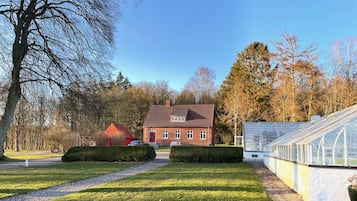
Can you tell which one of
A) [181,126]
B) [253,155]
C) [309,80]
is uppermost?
[309,80]

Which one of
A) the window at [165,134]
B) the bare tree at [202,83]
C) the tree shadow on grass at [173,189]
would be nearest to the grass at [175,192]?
the tree shadow on grass at [173,189]

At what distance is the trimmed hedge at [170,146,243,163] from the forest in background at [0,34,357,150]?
5.60m

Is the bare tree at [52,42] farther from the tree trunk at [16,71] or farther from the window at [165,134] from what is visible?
the window at [165,134]

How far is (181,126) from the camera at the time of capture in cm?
4644

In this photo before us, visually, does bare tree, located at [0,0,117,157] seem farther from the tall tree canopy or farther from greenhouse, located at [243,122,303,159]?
the tall tree canopy

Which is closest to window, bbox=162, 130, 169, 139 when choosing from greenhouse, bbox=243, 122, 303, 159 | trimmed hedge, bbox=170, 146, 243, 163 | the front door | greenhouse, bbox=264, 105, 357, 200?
the front door

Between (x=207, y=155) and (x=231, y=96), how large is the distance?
73.4 feet

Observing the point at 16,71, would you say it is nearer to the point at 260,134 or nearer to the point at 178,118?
the point at 260,134

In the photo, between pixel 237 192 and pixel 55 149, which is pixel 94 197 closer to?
pixel 237 192

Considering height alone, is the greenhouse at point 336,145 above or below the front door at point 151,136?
above

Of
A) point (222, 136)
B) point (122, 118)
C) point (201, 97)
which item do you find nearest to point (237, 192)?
point (222, 136)

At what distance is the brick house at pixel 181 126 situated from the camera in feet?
150

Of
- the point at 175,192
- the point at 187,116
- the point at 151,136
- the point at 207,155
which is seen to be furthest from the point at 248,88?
the point at 175,192

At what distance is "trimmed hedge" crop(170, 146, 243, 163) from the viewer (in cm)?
2173
